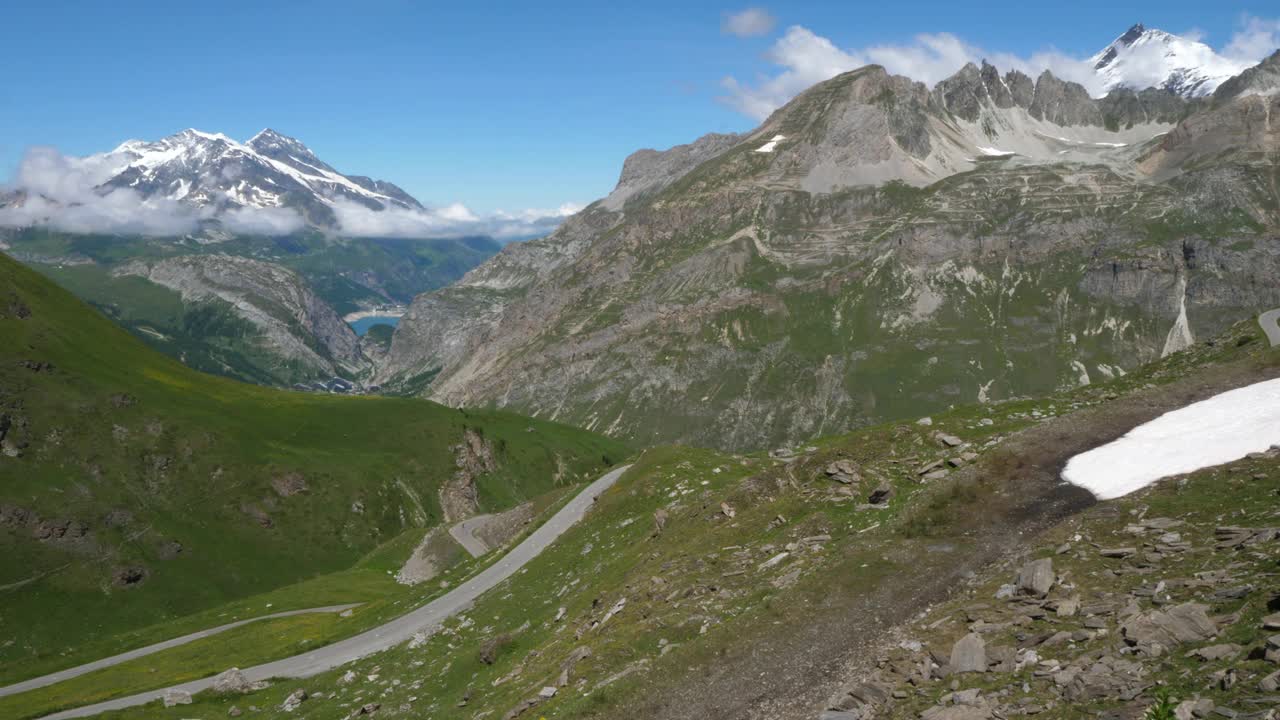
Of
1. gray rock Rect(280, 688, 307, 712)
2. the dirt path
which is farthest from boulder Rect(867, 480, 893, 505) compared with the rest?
gray rock Rect(280, 688, 307, 712)

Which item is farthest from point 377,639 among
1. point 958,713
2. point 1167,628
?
point 1167,628

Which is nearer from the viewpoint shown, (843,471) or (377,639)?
(843,471)

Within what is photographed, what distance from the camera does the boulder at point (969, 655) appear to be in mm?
23953

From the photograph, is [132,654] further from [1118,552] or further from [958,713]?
[1118,552]

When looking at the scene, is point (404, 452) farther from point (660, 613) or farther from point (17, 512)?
point (660, 613)

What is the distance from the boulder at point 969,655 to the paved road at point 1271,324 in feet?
192

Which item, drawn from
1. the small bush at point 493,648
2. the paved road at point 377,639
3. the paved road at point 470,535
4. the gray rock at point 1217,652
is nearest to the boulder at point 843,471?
the small bush at point 493,648

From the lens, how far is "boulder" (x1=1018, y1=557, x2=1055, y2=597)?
1077 inches

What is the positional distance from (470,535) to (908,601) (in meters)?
102

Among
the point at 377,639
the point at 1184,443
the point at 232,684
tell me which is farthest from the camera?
the point at 377,639

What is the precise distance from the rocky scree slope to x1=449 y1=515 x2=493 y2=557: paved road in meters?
54.1

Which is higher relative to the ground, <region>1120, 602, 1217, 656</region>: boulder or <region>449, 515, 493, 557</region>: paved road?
<region>1120, 602, 1217, 656</region>: boulder

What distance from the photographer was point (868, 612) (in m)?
31.8

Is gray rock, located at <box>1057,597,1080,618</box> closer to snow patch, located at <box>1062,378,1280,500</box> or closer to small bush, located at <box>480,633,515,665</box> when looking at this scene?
snow patch, located at <box>1062,378,1280,500</box>
